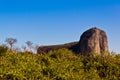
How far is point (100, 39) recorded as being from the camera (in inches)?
2955

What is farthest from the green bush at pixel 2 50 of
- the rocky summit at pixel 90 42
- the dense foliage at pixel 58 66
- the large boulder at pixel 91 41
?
the large boulder at pixel 91 41

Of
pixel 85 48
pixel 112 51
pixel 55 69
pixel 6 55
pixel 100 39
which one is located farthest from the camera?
pixel 100 39

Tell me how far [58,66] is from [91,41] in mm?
51589

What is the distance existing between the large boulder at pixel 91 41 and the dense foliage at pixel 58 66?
44.7m

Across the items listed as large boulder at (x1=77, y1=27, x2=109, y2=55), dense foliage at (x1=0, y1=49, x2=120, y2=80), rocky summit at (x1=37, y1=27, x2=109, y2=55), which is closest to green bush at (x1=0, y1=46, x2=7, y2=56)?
dense foliage at (x1=0, y1=49, x2=120, y2=80)

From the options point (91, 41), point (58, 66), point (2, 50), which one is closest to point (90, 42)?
point (91, 41)

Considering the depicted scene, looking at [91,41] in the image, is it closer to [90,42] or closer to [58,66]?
[90,42]

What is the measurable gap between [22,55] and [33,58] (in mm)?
966

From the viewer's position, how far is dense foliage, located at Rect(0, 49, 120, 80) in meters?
17.2

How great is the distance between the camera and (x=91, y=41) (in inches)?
2771

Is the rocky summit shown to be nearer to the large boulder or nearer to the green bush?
the large boulder

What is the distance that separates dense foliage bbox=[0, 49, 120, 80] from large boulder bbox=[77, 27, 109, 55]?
44661 mm

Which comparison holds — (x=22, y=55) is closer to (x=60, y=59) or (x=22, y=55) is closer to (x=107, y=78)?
(x=60, y=59)

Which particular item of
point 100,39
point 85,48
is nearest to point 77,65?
point 85,48
